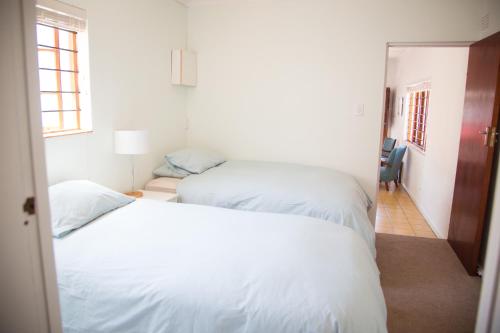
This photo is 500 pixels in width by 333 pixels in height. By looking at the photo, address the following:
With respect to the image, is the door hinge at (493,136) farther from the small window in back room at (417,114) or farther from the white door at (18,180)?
the white door at (18,180)

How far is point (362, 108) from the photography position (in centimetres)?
382

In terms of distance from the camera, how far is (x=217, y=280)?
1569mm

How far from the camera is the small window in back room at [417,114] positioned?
17.8 ft

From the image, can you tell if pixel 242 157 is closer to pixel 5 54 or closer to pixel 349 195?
pixel 349 195

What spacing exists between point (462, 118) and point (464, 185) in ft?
2.22

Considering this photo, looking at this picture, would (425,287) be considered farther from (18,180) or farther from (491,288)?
(18,180)

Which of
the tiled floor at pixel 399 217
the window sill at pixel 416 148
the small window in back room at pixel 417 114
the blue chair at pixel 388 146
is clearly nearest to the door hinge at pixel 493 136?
the tiled floor at pixel 399 217

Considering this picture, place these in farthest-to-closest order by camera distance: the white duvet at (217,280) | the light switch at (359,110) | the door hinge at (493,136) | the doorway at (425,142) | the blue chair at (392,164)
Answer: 1. the blue chair at (392,164)
2. the doorway at (425,142)
3. the light switch at (359,110)
4. the door hinge at (493,136)
5. the white duvet at (217,280)

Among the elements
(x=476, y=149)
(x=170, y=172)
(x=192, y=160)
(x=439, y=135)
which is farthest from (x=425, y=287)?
(x=170, y=172)

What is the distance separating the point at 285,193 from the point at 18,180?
2.25 meters

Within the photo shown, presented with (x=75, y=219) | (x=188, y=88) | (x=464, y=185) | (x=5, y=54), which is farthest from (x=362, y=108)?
(x=5, y=54)

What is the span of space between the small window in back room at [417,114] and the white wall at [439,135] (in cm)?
14

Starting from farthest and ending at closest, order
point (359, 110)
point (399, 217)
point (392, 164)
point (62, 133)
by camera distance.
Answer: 1. point (392, 164)
2. point (399, 217)
3. point (359, 110)
4. point (62, 133)

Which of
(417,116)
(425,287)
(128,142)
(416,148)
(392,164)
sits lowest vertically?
(425,287)
